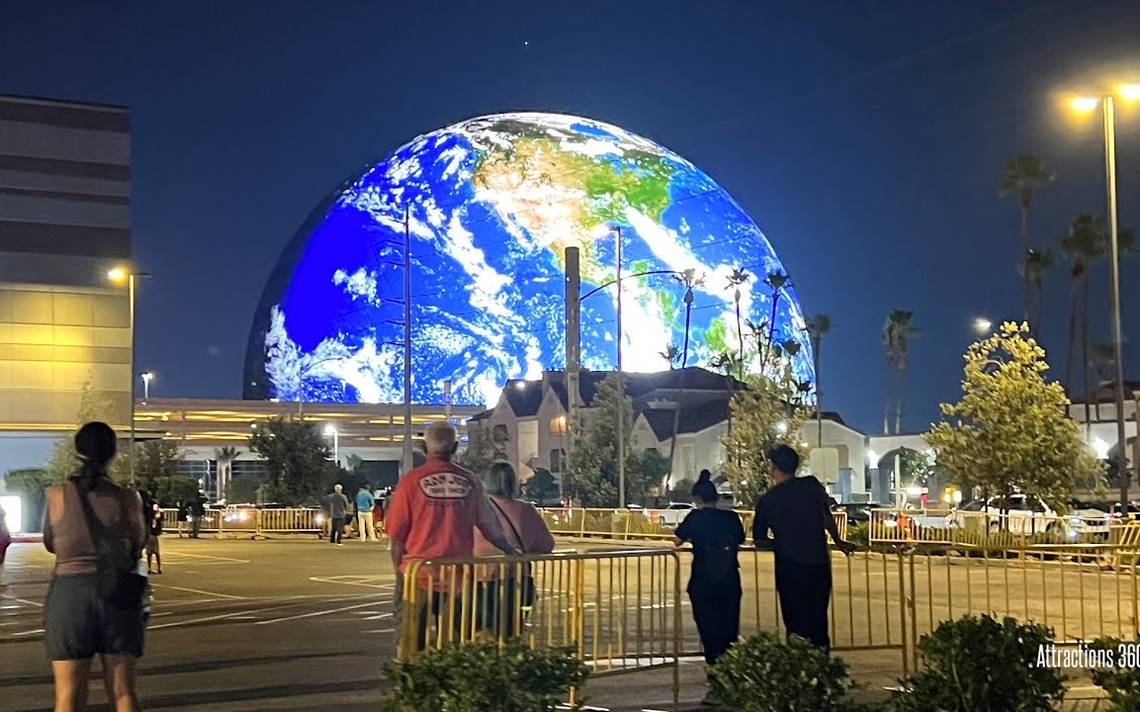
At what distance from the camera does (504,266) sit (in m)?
95.1

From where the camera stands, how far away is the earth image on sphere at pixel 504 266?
93312 millimetres

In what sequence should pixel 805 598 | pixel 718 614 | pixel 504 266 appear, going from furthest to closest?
pixel 504 266 → pixel 718 614 → pixel 805 598

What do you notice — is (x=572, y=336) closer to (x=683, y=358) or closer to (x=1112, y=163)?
(x=1112, y=163)

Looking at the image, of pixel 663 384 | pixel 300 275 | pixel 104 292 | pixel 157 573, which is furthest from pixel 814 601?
pixel 300 275

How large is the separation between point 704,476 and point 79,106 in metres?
52.5

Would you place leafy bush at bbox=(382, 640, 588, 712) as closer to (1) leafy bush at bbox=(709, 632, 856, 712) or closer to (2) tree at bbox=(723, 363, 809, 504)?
(1) leafy bush at bbox=(709, 632, 856, 712)

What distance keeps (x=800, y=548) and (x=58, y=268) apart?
5197 cm

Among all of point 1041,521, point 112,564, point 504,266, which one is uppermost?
point 504,266

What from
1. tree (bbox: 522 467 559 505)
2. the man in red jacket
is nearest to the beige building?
tree (bbox: 522 467 559 505)

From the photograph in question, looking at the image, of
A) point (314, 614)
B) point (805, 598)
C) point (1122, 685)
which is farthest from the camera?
point (314, 614)

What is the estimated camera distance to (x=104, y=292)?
58.6 m

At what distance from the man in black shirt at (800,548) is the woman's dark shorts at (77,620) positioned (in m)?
4.56

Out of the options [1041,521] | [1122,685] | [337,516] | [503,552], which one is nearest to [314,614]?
[503,552]

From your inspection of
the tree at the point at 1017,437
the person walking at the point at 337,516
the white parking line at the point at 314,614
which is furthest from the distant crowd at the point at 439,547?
the person walking at the point at 337,516
